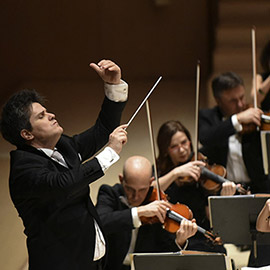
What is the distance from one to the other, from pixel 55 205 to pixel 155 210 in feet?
1.98

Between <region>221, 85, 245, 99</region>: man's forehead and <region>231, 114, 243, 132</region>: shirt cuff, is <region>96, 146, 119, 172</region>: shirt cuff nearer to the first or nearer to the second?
<region>231, 114, 243, 132</region>: shirt cuff

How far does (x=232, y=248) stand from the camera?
11.8 ft

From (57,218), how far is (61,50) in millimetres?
3677

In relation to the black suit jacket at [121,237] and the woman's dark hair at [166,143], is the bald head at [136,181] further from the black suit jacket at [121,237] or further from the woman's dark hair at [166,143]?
the woman's dark hair at [166,143]

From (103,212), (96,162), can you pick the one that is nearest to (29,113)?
(96,162)

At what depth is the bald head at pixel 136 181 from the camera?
295 centimetres

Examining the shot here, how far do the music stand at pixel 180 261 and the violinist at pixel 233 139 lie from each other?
1.29 metres

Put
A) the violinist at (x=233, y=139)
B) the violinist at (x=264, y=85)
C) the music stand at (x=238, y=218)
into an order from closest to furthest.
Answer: the music stand at (x=238, y=218) < the violinist at (x=233, y=139) < the violinist at (x=264, y=85)

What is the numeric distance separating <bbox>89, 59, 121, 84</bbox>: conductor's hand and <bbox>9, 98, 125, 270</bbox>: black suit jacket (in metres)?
0.28

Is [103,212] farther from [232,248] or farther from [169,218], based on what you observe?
[232,248]

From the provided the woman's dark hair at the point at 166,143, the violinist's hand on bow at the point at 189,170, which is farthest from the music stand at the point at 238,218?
the woman's dark hair at the point at 166,143

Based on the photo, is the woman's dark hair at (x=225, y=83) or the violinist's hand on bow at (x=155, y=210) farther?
the woman's dark hair at (x=225, y=83)

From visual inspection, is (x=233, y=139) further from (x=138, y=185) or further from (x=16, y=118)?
(x=16, y=118)

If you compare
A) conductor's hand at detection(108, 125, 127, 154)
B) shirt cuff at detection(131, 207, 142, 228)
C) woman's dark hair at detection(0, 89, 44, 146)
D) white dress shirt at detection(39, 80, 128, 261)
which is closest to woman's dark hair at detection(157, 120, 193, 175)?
shirt cuff at detection(131, 207, 142, 228)
